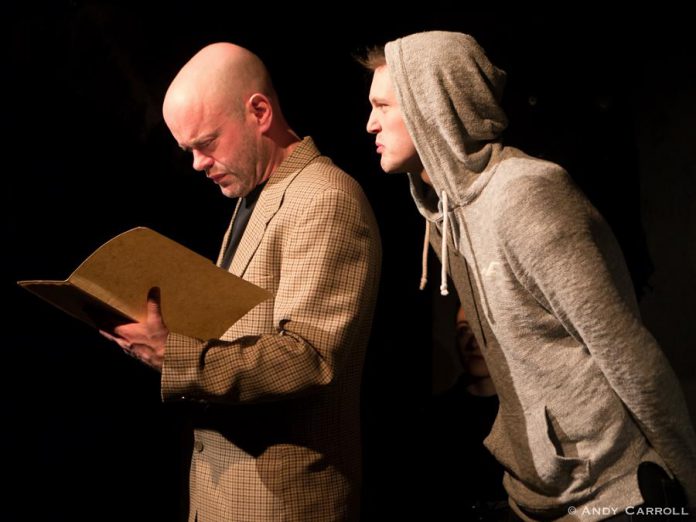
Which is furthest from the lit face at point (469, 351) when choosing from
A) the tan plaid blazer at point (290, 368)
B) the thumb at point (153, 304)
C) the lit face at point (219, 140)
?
the thumb at point (153, 304)

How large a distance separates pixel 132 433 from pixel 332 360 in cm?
112

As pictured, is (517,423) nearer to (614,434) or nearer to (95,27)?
(614,434)

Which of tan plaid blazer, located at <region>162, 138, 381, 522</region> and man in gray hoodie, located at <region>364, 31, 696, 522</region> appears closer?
man in gray hoodie, located at <region>364, 31, 696, 522</region>

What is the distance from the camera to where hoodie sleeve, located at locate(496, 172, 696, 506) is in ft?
4.92

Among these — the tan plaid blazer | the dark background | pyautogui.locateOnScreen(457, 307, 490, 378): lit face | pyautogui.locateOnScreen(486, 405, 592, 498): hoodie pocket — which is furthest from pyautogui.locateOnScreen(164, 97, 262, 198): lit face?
pyautogui.locateOnScreen(457, 307, 490, 378): lit face

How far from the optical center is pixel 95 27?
2561 mm

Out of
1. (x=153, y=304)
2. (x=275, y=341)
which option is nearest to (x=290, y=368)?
(x=275, y=341)

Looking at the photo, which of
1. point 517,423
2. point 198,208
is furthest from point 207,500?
point 198,208

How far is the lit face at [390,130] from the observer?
1.76 m

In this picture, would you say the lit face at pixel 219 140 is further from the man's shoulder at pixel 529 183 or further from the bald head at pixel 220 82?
the man's shoulder at pixel 529 183

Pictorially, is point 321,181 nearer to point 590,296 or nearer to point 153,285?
point 153,285

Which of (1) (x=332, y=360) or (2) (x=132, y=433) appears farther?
(2) (x=132, y=433)

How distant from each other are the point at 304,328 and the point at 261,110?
1.90 feet

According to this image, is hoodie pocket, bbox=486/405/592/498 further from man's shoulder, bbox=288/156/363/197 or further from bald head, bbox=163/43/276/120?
bald head, bbox=163/43/276/120
